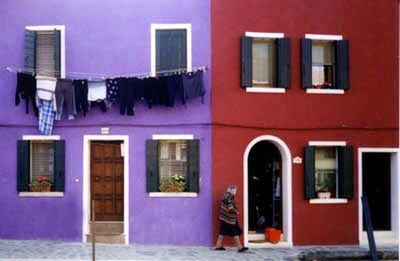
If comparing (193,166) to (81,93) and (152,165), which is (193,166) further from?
(81,93)

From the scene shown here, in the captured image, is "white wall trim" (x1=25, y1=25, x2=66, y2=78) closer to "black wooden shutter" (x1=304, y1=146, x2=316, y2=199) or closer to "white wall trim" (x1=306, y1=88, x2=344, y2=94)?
"white wall trim" (x1=306, y1=88, x2=344, y2=94)

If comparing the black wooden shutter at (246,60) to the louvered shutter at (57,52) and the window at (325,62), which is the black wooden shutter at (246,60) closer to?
the window at (325,62)

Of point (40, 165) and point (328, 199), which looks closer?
point (40, 165)

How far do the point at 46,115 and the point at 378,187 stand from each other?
30.6 feet

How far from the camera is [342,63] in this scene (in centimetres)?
1866

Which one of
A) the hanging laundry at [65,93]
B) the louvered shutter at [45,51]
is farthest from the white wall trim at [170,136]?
the louvered shutter at [45,51]

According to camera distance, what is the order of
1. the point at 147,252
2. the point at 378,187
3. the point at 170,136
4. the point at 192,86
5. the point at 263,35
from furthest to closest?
the point at 378,187
the point at 263,35
the point at 170,136
the point at 192,86
the point at 147,252

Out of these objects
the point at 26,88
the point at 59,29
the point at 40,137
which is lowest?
the point at 40,137

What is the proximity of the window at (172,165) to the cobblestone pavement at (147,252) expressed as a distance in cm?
154

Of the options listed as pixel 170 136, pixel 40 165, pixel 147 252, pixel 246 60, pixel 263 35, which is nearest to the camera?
pixel 147 252

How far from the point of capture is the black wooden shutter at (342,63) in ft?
61.2

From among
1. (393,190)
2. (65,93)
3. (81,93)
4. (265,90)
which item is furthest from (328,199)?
(65,93)

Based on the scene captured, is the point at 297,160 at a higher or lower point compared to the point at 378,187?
higher

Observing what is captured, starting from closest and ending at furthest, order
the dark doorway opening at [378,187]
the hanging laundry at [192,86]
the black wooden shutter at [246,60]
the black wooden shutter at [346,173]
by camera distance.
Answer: the hanging laundry at [192,86]
the black wooden shutter at [246,60]
the black wooden shutter at [346,173]
the dark doorway opening at [378,187]
